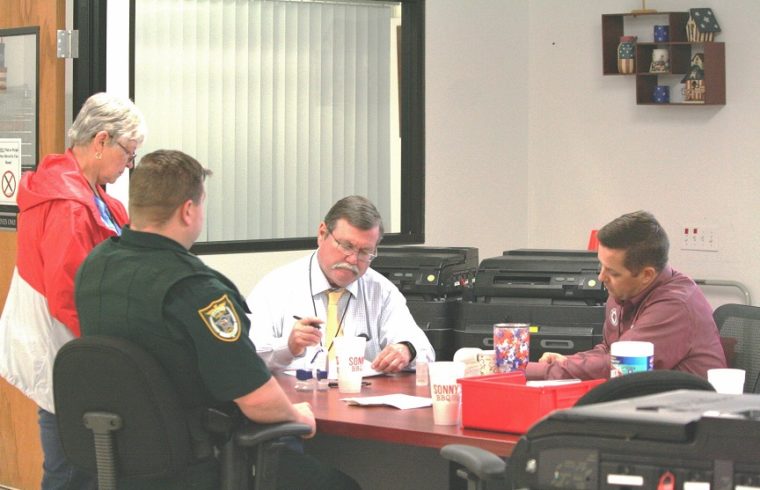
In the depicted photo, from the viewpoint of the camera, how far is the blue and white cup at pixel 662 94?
6.14 meters

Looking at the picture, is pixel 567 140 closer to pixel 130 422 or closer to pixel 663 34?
pixel 663 34

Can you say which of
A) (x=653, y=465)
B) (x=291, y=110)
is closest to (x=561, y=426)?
(x=653, y=465)

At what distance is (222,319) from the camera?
271 cm

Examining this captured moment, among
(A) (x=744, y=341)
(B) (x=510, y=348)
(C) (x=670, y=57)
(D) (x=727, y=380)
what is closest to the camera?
(D) (x=727, y=380)

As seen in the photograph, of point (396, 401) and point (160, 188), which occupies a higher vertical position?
point (160, 188)

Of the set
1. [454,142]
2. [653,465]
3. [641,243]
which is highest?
[454,142]

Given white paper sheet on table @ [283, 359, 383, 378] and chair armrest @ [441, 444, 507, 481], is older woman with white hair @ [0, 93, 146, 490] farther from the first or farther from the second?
chair armrest @ [441, 444, 507, 481]

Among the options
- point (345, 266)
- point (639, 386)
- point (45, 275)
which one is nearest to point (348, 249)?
point (345, 266)

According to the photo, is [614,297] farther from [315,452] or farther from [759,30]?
[759,30]

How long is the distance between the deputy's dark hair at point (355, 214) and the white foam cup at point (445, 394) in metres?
0.95

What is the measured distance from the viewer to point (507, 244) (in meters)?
6.79

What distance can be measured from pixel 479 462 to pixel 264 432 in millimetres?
589

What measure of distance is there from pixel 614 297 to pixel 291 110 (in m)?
2.46

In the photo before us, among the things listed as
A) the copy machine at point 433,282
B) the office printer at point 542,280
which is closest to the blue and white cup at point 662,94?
the copy machine at point 433,282
